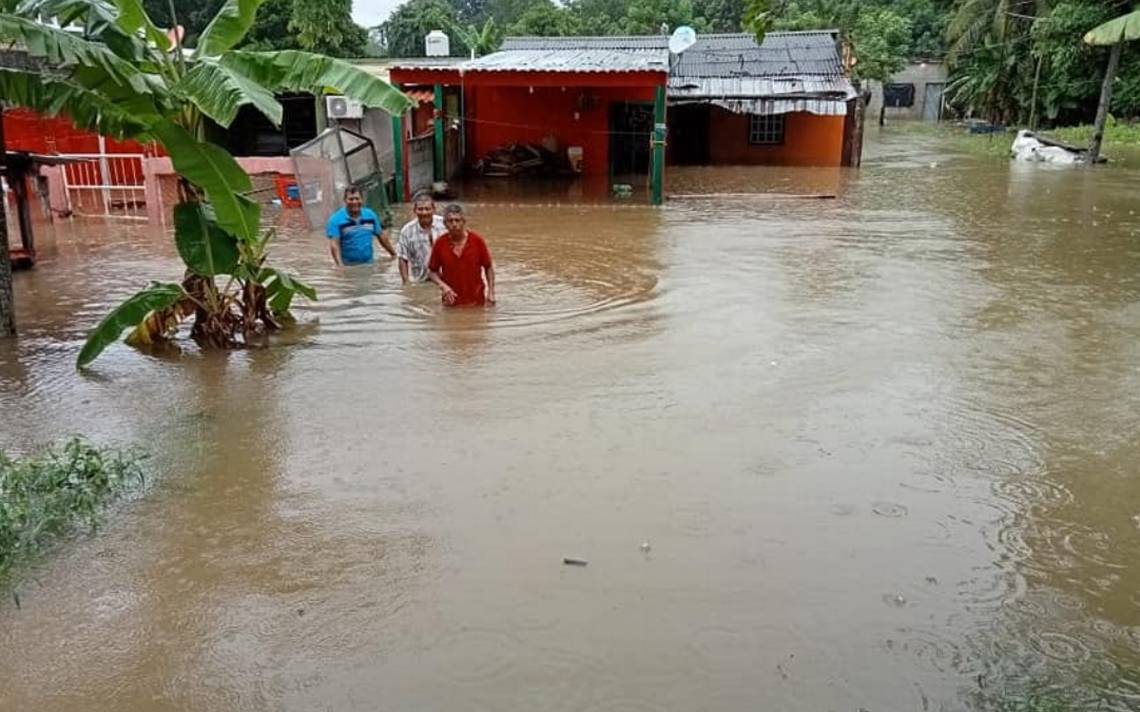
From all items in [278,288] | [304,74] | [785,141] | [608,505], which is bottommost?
[608,505]

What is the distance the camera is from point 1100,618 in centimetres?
413

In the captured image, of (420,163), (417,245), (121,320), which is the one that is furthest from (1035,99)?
(121,320)

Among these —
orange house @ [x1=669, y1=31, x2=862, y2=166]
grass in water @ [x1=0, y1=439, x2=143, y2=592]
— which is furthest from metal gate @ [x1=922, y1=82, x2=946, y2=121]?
grass in water @ [x1=0, y1=439, x2=143, y2=592]

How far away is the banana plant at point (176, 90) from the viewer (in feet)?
21.5

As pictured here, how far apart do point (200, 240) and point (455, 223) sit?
2.24 meters

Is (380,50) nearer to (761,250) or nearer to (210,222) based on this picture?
(761,250)

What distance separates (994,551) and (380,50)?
180ft

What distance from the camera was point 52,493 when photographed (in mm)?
5156

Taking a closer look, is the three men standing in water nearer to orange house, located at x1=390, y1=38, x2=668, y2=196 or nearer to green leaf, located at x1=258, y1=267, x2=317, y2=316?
green leaf, located at x1=258, y1=267, x2=317, y2=316

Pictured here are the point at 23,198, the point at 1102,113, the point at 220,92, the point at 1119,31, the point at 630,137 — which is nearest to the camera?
the point at 220,92

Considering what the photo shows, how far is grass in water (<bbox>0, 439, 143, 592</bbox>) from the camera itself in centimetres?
466

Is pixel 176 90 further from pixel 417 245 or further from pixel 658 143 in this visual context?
pixel 658 143

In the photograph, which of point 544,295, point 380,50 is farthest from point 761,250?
point 380,50

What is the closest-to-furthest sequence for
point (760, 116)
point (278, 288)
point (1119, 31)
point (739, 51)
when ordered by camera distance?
point (278, 288)
point (1119, 31)
point (760, 116)
point (739, 51)
